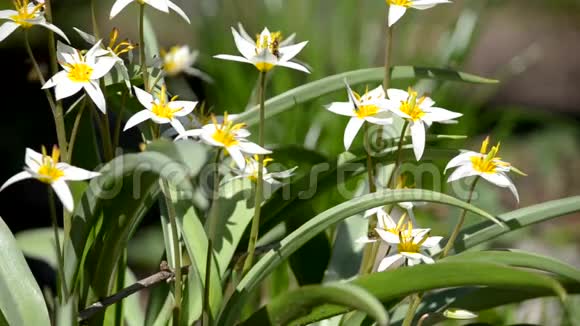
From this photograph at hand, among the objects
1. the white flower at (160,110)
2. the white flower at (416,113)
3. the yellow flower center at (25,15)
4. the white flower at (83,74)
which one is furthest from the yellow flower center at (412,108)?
the yellow flower center at (25,15)

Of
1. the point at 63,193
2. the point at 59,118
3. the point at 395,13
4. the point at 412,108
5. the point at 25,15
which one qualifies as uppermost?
the point at 395,13

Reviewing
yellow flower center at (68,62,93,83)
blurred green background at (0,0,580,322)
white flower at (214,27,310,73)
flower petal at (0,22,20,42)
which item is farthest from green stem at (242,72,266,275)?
blurred green background at (0,0,580,322)

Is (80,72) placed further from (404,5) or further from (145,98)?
(404,5)

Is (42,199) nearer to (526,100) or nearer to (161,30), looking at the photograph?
(161,30)

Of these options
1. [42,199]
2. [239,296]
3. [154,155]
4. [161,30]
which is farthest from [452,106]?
[154,155]

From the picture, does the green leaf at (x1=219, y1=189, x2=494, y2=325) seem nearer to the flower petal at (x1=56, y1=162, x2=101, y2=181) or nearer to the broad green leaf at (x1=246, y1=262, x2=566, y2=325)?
the broad green leaf at (x1=246, y1=262, x2=566, y2=325)

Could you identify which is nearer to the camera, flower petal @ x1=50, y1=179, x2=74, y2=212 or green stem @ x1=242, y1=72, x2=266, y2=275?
flower petal @ x1=50, y1=179, x2=74, y2=212

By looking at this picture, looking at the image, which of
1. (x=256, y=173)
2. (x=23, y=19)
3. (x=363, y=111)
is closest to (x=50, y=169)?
(x=23, y=19)
